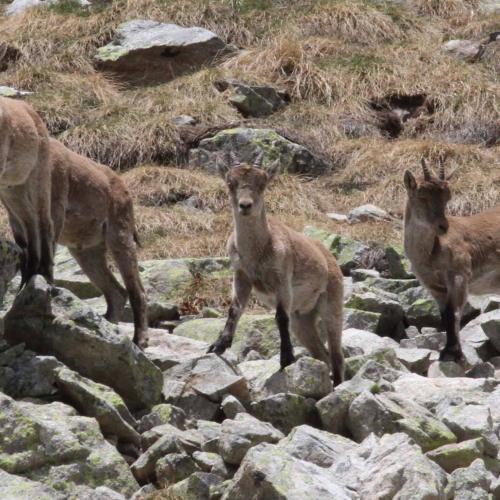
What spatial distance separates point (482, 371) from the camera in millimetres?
10938

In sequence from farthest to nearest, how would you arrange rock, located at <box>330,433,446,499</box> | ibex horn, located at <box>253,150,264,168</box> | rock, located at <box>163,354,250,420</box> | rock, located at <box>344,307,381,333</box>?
rock, located at <box>344,307,381,333</box>
ibex horn, located at <box>253,150,264,168</box>
rock, located at <box>163,354,250,420</box>
rock, located at <box>330,433,446,499</box>

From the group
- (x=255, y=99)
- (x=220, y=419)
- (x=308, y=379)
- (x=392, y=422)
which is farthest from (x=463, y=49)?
(x=392, y=422)

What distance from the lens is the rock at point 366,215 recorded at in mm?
16062

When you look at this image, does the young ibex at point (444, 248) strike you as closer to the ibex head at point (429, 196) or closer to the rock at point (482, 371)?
the ibex head at point (429, 196)

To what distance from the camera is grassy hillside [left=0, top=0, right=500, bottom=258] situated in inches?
658

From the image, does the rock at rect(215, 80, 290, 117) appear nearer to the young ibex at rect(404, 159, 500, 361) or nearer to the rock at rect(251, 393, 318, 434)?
the young ibex at rect(404, 159, 500, 361)

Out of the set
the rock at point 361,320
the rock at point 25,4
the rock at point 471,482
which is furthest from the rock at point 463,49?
the rock at point 471,482

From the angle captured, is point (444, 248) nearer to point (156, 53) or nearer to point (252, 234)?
point (252, 234)

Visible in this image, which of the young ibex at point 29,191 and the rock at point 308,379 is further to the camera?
the young ibex at point 29,191

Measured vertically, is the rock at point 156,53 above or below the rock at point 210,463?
below

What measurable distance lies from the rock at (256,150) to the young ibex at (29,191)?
7.69m

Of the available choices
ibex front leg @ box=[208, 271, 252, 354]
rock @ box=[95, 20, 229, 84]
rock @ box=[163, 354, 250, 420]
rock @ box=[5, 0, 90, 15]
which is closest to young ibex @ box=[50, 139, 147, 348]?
ibex front leg @ box=[208, 271, 252, 354]

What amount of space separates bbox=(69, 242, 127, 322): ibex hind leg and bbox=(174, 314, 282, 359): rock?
712 mm

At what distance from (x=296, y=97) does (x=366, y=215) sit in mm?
4186
